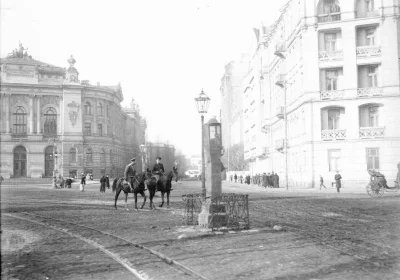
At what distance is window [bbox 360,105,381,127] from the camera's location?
3644cm

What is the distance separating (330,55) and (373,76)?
4235 mm

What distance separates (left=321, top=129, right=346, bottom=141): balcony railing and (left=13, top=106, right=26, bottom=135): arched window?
6761 cm

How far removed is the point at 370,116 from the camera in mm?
36844

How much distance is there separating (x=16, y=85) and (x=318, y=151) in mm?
64511

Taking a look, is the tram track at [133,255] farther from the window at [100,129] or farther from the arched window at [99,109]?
the arched window at [99,109]

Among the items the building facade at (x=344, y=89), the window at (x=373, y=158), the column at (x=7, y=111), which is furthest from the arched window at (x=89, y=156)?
the window at (x=373, y=158)

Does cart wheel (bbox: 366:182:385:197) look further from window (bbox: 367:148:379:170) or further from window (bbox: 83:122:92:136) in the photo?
window (bbox: 83:122:92:136)

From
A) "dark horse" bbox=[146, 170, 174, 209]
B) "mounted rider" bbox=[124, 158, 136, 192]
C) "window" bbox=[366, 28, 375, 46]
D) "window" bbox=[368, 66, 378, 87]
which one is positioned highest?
"window" bbox=[366, 28, 375, 46]

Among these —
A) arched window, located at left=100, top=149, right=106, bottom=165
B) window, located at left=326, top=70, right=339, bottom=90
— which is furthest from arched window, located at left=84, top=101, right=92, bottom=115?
window, located at left=326, top=70, right=339, bottom=90

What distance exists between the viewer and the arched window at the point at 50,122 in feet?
301

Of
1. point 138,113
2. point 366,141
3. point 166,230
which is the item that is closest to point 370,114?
point 366,141

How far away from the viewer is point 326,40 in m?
40.4

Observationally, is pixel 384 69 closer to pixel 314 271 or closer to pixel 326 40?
pixel 326 40

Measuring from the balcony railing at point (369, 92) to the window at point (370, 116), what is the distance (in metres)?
0.97
